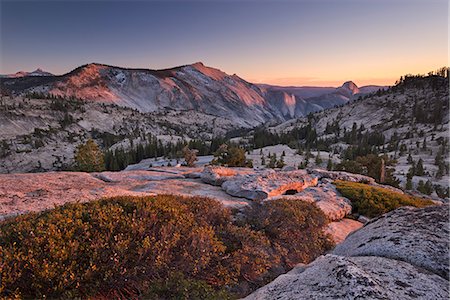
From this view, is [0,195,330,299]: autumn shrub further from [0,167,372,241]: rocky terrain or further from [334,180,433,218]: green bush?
[334,180,433,218]: green bush

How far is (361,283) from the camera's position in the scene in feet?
10.4

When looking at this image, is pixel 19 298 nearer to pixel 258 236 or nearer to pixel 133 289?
pixel 133 289

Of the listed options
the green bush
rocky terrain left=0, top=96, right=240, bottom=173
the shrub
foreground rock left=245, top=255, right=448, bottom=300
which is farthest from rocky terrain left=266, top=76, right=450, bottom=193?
rocky terrain left=0, top=96, right=240, bottom=173

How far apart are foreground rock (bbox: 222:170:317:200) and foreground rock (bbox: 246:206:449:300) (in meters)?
8.05

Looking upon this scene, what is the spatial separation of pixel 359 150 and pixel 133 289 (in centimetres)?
6455

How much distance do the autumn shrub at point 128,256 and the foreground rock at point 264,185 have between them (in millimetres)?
6313

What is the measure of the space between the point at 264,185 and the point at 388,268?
1116 cm

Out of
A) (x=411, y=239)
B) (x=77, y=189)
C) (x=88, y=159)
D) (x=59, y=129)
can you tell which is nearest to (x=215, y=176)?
(x=77, y=189)

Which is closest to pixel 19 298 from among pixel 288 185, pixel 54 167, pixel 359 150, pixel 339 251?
pixel 339 251

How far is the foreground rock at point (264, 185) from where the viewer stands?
46.4ft

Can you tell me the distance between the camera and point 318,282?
11.7 ft

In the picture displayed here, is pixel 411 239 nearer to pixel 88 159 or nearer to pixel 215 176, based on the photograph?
pixel 215 176

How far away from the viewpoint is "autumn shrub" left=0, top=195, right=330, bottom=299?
4.50 metres

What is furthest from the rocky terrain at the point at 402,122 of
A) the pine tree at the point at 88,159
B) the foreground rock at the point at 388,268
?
the foreground rock at the point at 388,268
